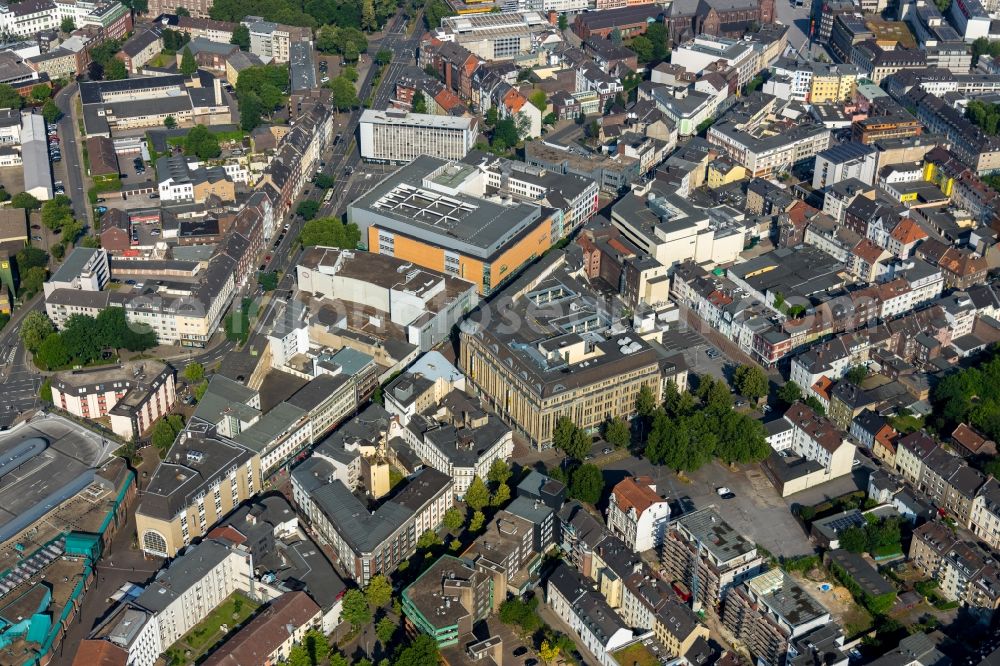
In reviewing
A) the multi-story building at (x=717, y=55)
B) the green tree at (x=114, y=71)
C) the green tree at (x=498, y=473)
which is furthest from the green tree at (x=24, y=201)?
the multi-story building at (x=717, y=55)

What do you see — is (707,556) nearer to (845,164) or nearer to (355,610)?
(355,610)

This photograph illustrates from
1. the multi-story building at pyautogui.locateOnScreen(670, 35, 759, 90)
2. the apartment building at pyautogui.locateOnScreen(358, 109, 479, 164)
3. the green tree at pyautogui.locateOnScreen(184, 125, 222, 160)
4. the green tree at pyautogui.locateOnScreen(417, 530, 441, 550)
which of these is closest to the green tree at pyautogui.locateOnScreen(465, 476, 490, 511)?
the green tree at pyautogui.locateOnScreen(417, 530, 441, 550)

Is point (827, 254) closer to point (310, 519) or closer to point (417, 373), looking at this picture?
point (417, 373)

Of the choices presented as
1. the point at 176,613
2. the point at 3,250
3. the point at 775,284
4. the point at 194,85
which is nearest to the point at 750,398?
the point at 775,284

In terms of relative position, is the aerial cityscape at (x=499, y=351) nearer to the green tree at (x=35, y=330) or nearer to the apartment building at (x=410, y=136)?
the apartment building at (x=410, y=136)

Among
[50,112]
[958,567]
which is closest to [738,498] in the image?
[958,567]

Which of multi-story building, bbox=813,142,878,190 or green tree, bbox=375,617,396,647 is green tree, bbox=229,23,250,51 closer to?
multi-story building, bbox=813,142,878,190
